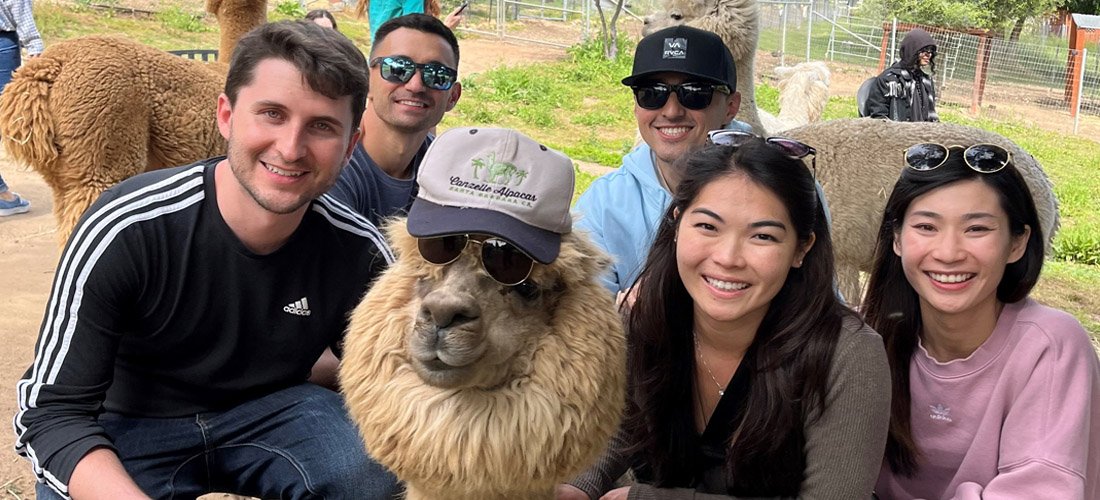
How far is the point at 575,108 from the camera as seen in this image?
15.6 meters

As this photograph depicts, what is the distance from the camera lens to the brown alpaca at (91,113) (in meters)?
5.07

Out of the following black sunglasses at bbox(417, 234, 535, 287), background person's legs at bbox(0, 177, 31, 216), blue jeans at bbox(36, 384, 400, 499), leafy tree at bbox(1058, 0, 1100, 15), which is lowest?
background person's legs at bbox(0, 177, 31, 216)

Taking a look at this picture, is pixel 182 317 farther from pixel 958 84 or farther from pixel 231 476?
pixel 958 84

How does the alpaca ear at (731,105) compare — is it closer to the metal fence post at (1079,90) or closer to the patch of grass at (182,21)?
the patch of grass at (182,21)

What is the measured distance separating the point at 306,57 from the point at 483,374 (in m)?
1.12

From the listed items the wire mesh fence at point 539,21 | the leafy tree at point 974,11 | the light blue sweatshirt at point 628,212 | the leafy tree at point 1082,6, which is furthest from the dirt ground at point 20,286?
the leafy tree at point 1082,6

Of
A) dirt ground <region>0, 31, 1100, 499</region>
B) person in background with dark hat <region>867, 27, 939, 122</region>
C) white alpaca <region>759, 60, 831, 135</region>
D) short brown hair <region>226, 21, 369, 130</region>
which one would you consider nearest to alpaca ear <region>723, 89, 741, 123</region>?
short brown hair <region>226, 21, 369, 130</region>

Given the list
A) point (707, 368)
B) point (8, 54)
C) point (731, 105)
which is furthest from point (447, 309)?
point (8, 54)

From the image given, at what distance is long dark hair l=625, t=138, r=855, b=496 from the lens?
2236 mm

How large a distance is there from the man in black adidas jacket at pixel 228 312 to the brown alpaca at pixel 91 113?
2.78 metres

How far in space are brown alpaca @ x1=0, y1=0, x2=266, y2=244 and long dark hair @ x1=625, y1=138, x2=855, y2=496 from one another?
3809 mm

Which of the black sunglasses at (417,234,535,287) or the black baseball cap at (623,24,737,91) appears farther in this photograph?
the black baseball cap at (623,24,737,91)

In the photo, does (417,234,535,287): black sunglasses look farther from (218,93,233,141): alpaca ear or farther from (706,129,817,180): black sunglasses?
(218,93,233,141): alpaca ear

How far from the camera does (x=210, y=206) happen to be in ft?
8.60
